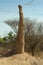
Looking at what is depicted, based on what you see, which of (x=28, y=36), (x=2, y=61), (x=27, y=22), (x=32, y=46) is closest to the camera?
(x=2, y=61)

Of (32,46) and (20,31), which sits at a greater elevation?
(20,31)

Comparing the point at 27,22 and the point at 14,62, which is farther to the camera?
the point at 27,22

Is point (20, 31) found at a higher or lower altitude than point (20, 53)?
higher

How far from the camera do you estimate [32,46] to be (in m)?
30.8

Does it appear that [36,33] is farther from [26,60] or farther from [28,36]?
[26,60]

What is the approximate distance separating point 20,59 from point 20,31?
3740mm

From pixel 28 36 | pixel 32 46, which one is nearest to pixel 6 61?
pixel 32 46

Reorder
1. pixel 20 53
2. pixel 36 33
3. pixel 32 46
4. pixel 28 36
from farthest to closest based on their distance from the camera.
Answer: pixel 36 33, pixel 28 36, pixel 32 46, pixel 20 53

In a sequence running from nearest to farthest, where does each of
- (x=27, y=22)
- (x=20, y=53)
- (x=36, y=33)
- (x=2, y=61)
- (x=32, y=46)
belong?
1. (x=2, y=61)
2. (x=20, y=53)
3. (x=32, y=46)
4. (x=36, y=33)
5. (x=27, y=22)

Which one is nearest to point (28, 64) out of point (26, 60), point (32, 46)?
point (26, 60)

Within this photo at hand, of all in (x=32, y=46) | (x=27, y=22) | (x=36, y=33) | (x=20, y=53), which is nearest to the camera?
(x=20, y=53)

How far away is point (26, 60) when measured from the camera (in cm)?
1900

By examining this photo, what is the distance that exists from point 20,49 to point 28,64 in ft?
11.4

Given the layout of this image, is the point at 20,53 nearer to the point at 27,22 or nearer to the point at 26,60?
the point at 26,60
